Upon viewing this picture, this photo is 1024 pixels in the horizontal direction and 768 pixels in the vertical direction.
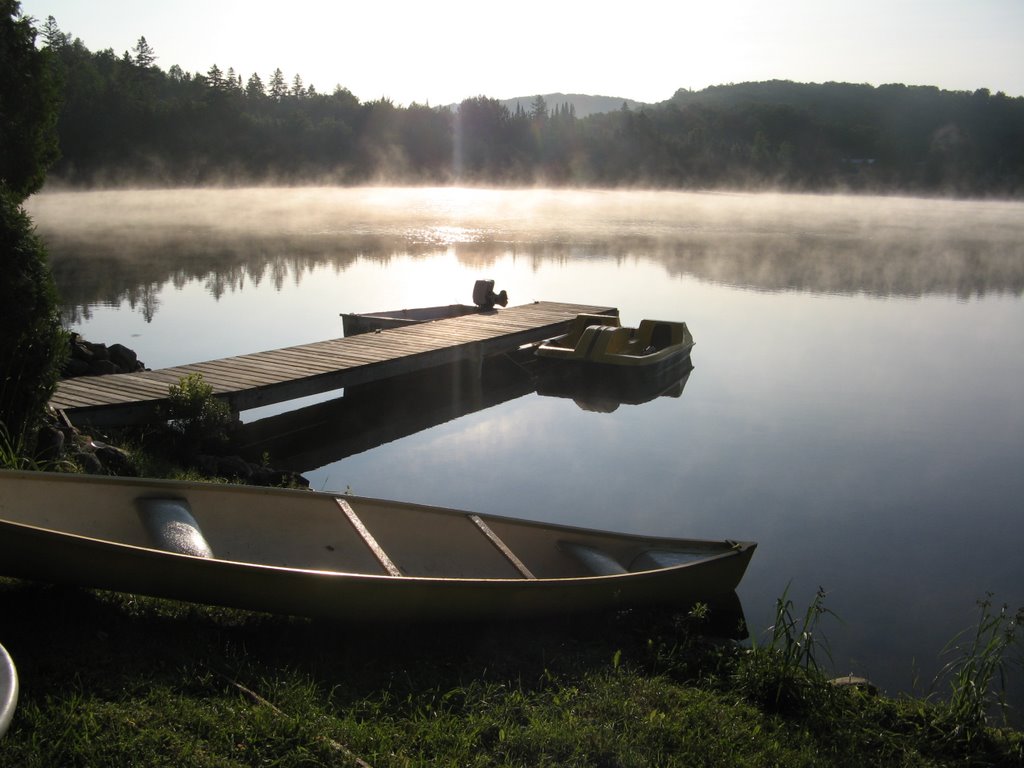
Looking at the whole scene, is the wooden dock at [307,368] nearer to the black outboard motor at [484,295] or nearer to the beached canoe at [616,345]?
the black outboard motor at [484,295]

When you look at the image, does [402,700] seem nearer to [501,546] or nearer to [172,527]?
[501,546]

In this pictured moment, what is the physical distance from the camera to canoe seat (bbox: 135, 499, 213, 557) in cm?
513

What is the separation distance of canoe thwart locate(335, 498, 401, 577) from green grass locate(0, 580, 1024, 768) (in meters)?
0.34

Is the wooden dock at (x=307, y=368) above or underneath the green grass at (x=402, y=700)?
above

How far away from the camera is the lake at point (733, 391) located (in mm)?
8141

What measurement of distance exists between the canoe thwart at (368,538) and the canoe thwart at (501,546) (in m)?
0.64

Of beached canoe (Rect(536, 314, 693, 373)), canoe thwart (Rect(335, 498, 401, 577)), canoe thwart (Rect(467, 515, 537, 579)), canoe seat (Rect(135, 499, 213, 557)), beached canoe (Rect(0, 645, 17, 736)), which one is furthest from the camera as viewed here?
beached canoe (Rect(536, 314, 693, 373))

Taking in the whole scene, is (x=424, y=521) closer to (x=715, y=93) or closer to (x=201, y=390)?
(x=201, y=390)

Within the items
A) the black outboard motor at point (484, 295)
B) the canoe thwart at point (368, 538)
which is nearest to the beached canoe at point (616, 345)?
the black outboard motor at point (484, 295)

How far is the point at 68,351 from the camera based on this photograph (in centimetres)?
743

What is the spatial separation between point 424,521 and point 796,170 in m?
98.7

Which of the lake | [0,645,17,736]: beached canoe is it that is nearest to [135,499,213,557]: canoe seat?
[0,645,17,736]: beached canoe

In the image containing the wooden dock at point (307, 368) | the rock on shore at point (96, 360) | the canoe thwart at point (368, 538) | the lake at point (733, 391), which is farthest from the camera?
the rock on shore at point (96, 360)

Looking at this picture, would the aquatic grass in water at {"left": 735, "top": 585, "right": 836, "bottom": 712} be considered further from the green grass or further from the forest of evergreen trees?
the forest of evergreen trees
